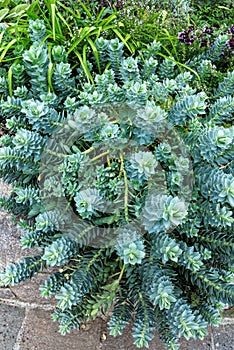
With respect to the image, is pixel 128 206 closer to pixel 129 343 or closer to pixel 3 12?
pixel 129 343

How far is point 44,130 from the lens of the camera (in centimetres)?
166

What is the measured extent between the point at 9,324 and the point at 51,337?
0.21 m

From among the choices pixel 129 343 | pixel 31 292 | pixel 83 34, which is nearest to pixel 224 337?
pixel 129 343

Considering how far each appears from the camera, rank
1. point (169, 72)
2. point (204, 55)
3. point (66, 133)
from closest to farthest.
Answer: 1. point (66, 133)
2. point (169, 72)
3. point (204, 55)

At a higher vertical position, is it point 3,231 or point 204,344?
point 3,231

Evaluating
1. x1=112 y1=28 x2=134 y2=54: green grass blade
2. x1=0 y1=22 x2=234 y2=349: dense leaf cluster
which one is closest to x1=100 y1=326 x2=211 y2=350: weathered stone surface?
x1=0 y1=22 x2=234 y2=349: dense leaf cluster

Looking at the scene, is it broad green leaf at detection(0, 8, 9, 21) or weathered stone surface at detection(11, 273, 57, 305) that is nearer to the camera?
weathered stone surface at detection(11, 273, 57, 305)

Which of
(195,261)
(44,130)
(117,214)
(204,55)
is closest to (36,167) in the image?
(44,130)

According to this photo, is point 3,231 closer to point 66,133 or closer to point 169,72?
point 66,133

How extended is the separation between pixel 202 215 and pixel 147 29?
113 cm

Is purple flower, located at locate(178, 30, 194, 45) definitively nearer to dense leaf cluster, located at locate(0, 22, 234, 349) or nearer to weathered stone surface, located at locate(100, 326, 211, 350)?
dense leaf cluster, located at locate(0, 22, 234, 349)

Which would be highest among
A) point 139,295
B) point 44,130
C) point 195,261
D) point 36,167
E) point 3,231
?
point 44,130

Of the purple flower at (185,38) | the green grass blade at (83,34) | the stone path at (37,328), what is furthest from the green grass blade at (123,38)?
the stone path at (37,328)

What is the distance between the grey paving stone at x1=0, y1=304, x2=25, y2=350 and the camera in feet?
6.38
